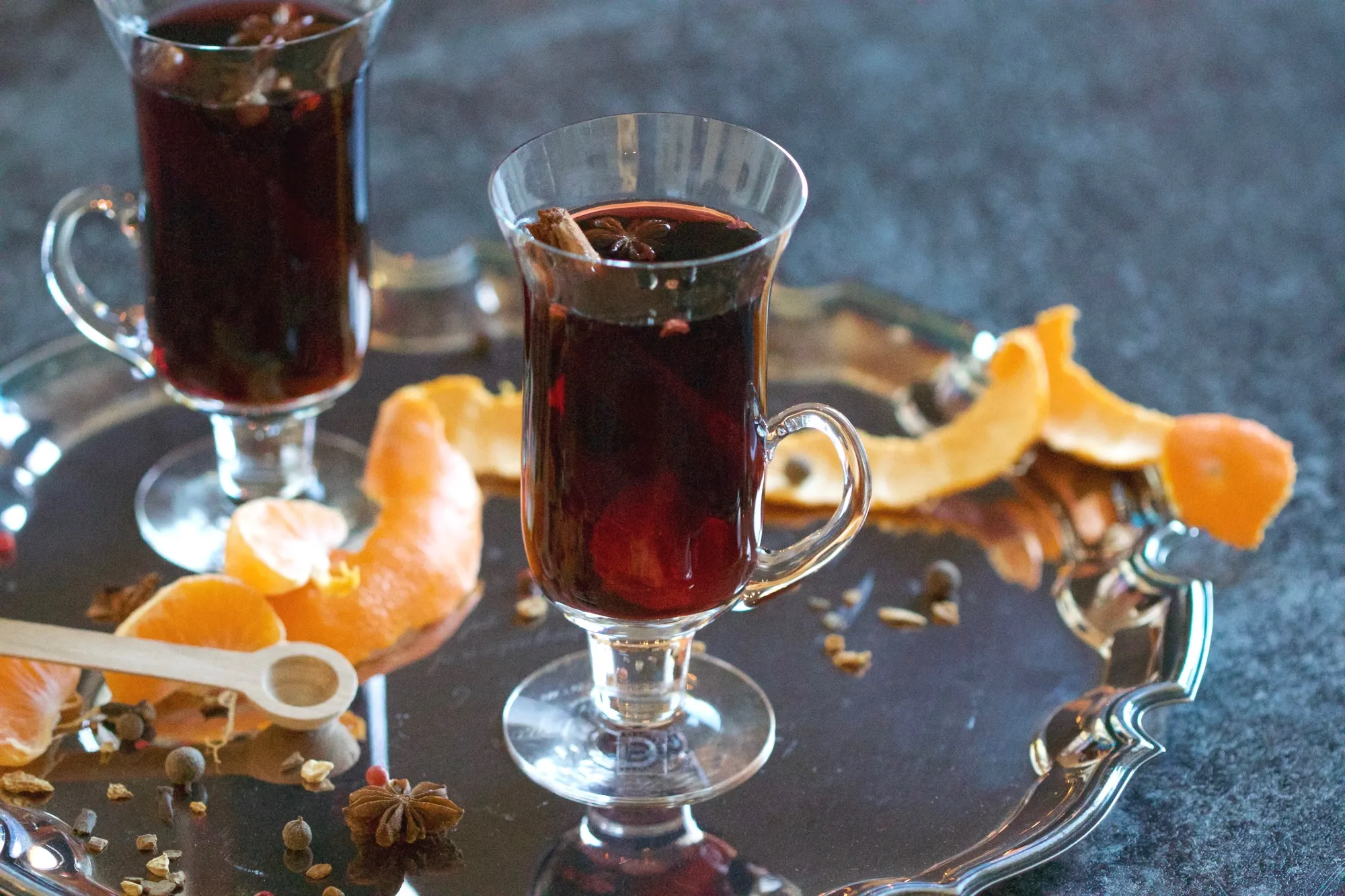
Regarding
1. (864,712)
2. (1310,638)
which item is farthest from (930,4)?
(864,712)

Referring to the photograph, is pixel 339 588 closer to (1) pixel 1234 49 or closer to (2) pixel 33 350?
(2) pixel 33 350

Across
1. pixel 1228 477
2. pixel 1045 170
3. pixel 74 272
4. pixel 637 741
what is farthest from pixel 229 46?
pixel 1045 170

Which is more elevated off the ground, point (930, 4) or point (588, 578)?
point (588, 578)

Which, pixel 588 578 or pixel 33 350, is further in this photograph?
pixel 33 350

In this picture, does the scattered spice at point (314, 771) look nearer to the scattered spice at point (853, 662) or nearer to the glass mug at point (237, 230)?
the glass mug at point (237, 230)

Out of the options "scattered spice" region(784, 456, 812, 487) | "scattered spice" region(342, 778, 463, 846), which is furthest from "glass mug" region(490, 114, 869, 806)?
"scattered spice" region(784, 456, 812, 487)

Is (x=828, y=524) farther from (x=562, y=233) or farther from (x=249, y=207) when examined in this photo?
(x=249, y=207)
